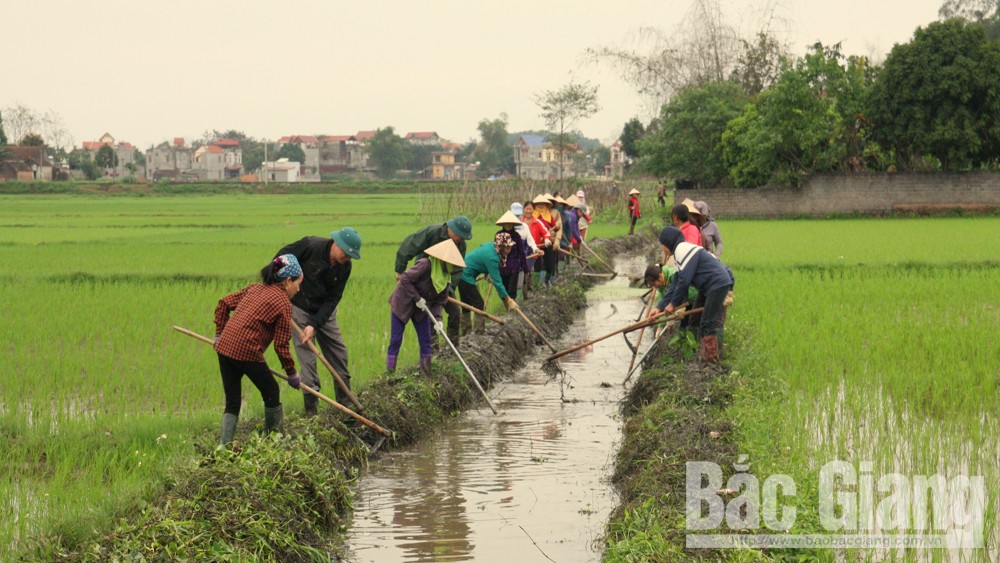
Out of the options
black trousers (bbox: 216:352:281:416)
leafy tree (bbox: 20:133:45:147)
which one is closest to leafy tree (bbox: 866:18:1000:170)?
black trousers (bbox: 216:352:281:416)

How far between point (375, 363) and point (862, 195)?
27.0 m

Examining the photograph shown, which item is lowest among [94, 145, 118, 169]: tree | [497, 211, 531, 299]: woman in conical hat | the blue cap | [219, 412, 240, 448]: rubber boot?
[219, 412, 240, 448]: rubber boot

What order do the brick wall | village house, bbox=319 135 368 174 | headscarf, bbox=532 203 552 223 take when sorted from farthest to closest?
1. village house, bbox=319 135 368 174
2. the brick wall
3. headscarf, bbox=532 203 552 223

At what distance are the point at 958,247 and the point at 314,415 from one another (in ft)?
51.5

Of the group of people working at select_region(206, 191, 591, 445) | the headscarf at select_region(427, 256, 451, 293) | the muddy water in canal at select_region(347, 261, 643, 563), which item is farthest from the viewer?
the headscarf at select_region(427, 256, 451, 293)

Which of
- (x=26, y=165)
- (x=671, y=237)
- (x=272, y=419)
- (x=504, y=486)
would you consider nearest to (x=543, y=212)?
(x=671, y=237)

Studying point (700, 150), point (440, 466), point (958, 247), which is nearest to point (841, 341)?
point (440, 466)

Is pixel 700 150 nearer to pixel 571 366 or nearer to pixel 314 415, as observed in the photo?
pixel 571 366

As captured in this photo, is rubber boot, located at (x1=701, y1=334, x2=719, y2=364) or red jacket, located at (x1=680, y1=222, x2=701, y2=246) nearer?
rubber boot, located at (x1=701, y1=334, x2=719, y2=364)

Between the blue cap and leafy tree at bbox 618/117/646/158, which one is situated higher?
leafy tree at bbox 618/117/646/158

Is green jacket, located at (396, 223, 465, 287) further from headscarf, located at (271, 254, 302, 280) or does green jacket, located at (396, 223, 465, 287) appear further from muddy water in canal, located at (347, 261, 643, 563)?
headscarf, located at (271, 254, 302, 280)

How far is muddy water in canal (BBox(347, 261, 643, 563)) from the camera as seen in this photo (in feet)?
18.7

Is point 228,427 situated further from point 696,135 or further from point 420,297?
point 696,135

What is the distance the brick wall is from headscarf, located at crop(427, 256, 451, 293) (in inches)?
1055
